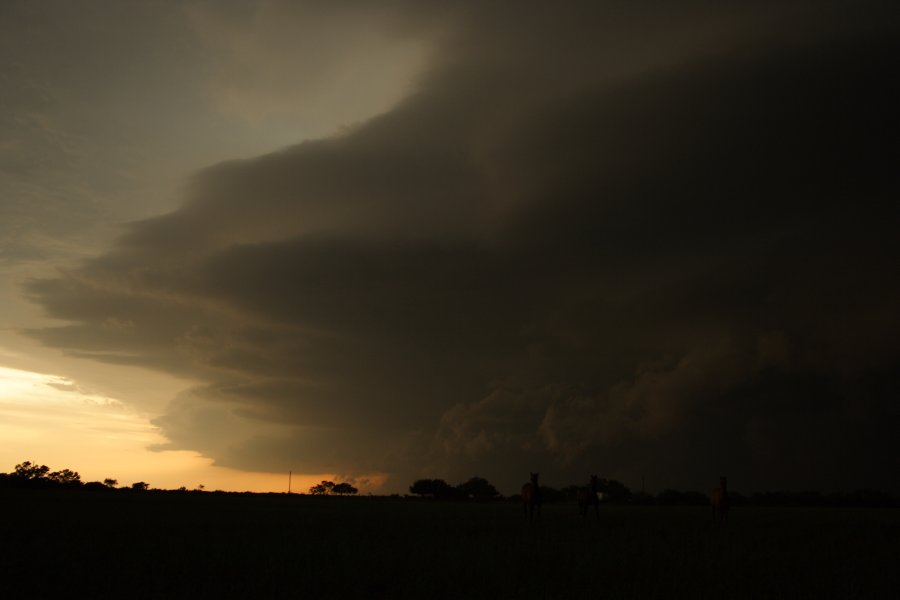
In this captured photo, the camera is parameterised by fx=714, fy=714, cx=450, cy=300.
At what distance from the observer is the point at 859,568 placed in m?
18.0

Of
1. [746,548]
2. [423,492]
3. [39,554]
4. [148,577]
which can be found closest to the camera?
[148,577]

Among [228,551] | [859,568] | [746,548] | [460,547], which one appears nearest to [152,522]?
→ [228,551]

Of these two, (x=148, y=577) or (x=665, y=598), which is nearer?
(x=665, y=598)

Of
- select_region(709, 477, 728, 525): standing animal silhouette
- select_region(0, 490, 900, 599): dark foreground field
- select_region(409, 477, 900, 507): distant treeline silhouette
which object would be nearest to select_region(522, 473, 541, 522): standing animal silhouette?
Answer: select_region(709, 477, 728, 525): standing animal silhouette

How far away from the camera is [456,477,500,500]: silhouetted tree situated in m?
134

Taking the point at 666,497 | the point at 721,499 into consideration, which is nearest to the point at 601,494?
the point at 666,497

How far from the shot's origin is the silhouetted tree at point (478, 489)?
134 metres

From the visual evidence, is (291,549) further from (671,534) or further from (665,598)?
(671,534)

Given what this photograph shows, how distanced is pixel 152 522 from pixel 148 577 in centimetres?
1800

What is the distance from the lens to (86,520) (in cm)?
2991

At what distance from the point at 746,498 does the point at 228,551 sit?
11794cm

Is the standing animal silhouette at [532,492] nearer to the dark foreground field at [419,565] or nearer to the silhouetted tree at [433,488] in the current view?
the dark foreground field at [419,565]

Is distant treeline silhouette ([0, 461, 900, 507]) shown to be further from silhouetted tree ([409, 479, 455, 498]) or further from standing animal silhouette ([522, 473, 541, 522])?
standing animal silhouette ([522, 473, 541, 522])

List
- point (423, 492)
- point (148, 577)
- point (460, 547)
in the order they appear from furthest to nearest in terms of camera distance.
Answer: point (423, 492) → point (460, 547) → point (148, 577)
